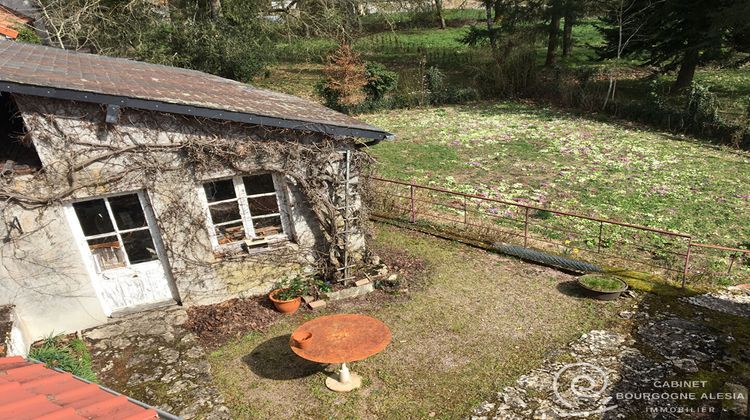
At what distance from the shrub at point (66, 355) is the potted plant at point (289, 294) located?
3.12 metres

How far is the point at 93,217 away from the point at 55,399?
466 cm

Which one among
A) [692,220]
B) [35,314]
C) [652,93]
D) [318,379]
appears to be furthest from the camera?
[652,93]

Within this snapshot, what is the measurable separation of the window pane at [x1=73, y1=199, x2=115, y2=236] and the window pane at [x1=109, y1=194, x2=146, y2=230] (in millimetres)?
138

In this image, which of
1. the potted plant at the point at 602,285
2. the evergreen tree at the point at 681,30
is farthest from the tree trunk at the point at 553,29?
the potted plant at the point at 602,285

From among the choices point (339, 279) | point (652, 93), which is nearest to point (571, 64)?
point (652, 93)

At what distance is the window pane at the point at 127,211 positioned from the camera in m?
7.69

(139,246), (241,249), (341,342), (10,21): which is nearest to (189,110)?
(139,246)

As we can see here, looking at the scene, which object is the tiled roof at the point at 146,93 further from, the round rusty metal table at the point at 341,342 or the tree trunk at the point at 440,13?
the tree trunk at the point at 440,13

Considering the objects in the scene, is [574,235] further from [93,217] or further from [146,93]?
[93,217]

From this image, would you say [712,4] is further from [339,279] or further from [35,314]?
[35,314]

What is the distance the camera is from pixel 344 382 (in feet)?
22.2

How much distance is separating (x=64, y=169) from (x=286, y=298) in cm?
432

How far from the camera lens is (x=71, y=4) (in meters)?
20.9

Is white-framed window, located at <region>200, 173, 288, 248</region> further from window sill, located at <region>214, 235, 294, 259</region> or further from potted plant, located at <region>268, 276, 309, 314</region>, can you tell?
potted plant, located at <region>268, 276, 309, 314</region>
